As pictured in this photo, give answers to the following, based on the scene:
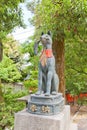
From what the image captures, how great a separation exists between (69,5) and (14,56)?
9780mm

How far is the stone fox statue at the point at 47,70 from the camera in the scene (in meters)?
2.62

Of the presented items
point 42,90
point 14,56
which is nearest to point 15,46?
point 14,56

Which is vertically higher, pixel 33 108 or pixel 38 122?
pixel 33 108

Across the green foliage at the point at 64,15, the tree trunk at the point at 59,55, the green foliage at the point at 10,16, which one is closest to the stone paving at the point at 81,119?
the tree trunk at the point at 59,55

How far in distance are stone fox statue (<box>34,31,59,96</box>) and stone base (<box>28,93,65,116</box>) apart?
0.26 ft

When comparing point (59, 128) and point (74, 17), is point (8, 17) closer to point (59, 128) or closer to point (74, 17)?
point (74, 17)

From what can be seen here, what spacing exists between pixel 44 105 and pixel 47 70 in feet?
1.66

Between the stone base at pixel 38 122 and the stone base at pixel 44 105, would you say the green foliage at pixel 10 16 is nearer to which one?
the stone base at pixel 44 105

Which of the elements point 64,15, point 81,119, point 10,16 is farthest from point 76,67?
point 10,16

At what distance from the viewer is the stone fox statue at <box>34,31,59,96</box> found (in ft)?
8.60

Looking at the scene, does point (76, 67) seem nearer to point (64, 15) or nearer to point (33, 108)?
point (64, 15)

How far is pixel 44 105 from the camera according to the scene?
2514mm

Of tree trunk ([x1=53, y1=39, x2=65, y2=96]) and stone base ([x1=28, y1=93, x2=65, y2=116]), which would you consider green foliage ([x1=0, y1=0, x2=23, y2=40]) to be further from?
stone base ([x1=28, y1=93, x2=65, y2=116])

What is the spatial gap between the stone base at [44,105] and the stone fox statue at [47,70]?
0.26ft
